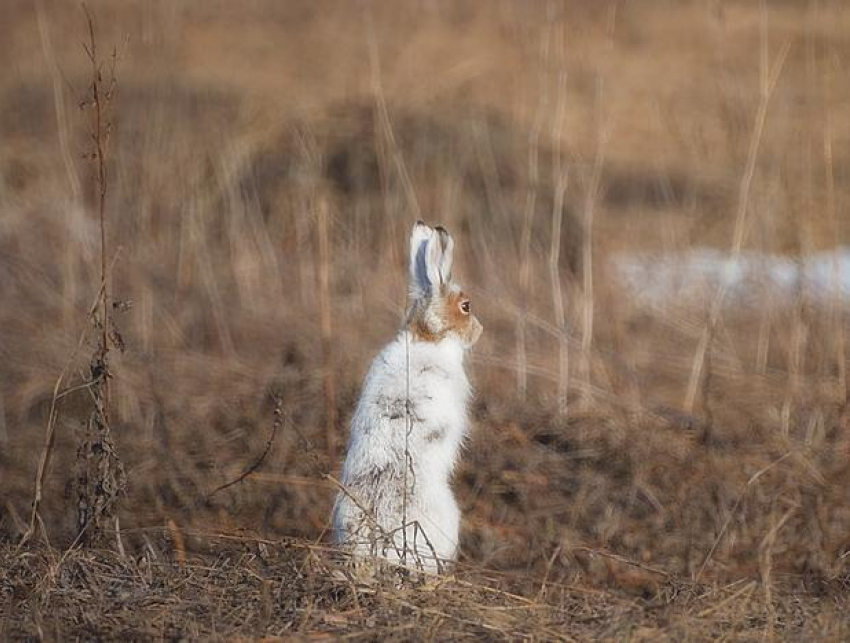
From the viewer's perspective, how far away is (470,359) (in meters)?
7.42

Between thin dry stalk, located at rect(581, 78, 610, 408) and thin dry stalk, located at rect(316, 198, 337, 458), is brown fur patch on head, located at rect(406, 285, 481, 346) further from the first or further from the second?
thin dry stalk, located at rect(581, 78, 610, 408)

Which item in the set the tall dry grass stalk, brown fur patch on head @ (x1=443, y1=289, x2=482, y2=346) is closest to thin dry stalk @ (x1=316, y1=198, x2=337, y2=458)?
brown fur patch on head @ (x1=443, y1=289, x2=482, y2=346)

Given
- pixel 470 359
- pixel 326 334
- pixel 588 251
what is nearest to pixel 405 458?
pixel 326 334

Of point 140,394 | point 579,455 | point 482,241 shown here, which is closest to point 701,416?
point 579,455

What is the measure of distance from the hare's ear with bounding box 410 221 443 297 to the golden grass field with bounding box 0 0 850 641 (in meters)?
0.84

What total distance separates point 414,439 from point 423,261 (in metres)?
0.99

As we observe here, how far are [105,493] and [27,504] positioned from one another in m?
1.83

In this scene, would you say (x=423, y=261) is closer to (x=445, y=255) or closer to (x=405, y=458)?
(x=445, y=255)

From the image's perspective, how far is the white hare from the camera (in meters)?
4.59

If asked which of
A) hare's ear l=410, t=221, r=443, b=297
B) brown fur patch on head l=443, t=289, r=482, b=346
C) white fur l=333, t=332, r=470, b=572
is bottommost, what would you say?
white fur l=333, t=332, r=470, b=572

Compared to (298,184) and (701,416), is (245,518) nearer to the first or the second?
(701,416)

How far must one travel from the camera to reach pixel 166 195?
30.7ft

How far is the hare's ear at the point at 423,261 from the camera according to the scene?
17.9 ft

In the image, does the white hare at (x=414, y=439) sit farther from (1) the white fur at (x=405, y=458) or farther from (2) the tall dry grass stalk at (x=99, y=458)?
(2) the tall dry grass stalk at (x=99, y=458)
